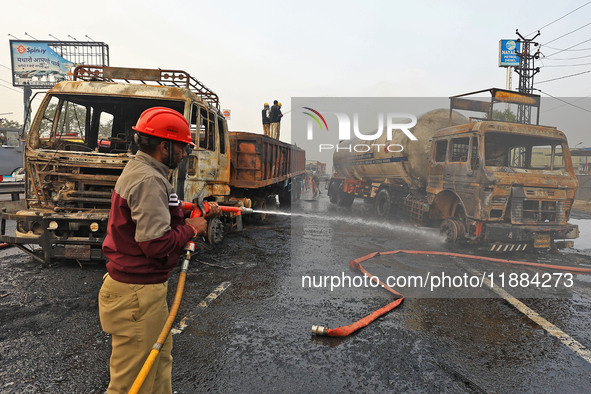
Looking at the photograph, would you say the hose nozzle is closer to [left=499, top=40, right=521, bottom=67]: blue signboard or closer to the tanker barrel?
the tanker barrel

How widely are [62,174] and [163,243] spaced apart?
400 cm

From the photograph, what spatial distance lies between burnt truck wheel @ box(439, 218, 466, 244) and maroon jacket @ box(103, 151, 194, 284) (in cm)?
710

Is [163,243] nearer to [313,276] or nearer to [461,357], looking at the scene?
[461,357]

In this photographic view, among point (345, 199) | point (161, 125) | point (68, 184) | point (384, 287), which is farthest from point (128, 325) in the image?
point (345, 199)

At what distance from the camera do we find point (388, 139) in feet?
37.2

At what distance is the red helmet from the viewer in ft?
6.50

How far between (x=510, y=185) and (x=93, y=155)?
7.47 meters

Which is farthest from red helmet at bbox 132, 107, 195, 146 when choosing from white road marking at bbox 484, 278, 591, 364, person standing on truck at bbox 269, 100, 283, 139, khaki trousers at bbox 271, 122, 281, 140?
khaki trousers at bbox 271, 122, 281, 140

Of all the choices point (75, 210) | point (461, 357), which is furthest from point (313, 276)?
point (75, 210)

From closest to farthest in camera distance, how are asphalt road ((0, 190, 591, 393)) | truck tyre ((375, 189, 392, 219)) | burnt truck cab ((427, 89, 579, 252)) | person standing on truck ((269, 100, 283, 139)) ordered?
asphalt road ((0, 190, 591, 393)), burnt truck cab ((427, 89, 579, 252)), truck tyre ((375, 189, 392, 219)), person standing on truck ((269, 100, 283, 139))

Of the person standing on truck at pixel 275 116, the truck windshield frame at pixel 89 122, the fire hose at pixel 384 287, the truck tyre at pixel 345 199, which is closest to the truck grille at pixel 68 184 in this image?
the truck windshield frame at pixel 89 122

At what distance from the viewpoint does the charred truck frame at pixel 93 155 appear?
496cm

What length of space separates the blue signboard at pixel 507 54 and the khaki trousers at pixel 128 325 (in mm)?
39416

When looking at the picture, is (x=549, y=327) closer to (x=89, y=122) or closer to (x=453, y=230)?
(x=453, y=230)
